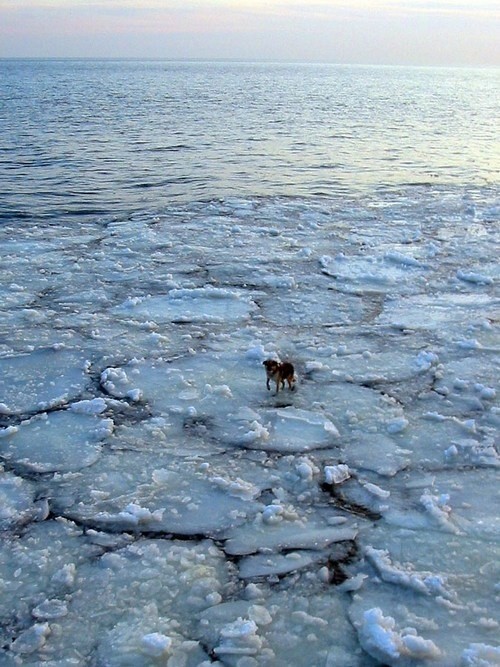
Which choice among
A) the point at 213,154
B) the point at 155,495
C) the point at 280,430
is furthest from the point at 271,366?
the point at 213,154

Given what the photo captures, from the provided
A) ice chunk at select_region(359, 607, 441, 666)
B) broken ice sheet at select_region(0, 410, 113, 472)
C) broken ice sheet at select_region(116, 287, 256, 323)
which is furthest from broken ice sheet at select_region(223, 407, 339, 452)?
broken ice sheet at select_region(116, 287, 256, 323)

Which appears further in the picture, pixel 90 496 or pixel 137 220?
pixel 137 220

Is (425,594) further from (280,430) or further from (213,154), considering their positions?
(213,154)

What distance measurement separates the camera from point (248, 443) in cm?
380

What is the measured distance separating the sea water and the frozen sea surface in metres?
0.01

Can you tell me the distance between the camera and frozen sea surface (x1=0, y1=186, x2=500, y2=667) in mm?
2500

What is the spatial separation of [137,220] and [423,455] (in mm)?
7231

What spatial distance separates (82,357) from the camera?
4914 mm

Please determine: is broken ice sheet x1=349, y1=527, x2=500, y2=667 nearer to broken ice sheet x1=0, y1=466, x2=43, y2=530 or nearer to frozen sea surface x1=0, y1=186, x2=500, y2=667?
frozen sea surface x1=0, y1=186, x2=500, y2=667

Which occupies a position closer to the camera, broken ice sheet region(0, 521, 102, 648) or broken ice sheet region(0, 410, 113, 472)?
broken ice sheet region(0, 521, 102, 648)

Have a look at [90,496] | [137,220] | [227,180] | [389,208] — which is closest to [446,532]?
[90,496]

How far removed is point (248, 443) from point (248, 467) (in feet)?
0.82

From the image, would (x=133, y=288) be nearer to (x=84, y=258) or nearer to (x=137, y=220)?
Result: (x=84, y=258)

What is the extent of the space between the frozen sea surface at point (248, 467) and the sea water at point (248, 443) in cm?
1
